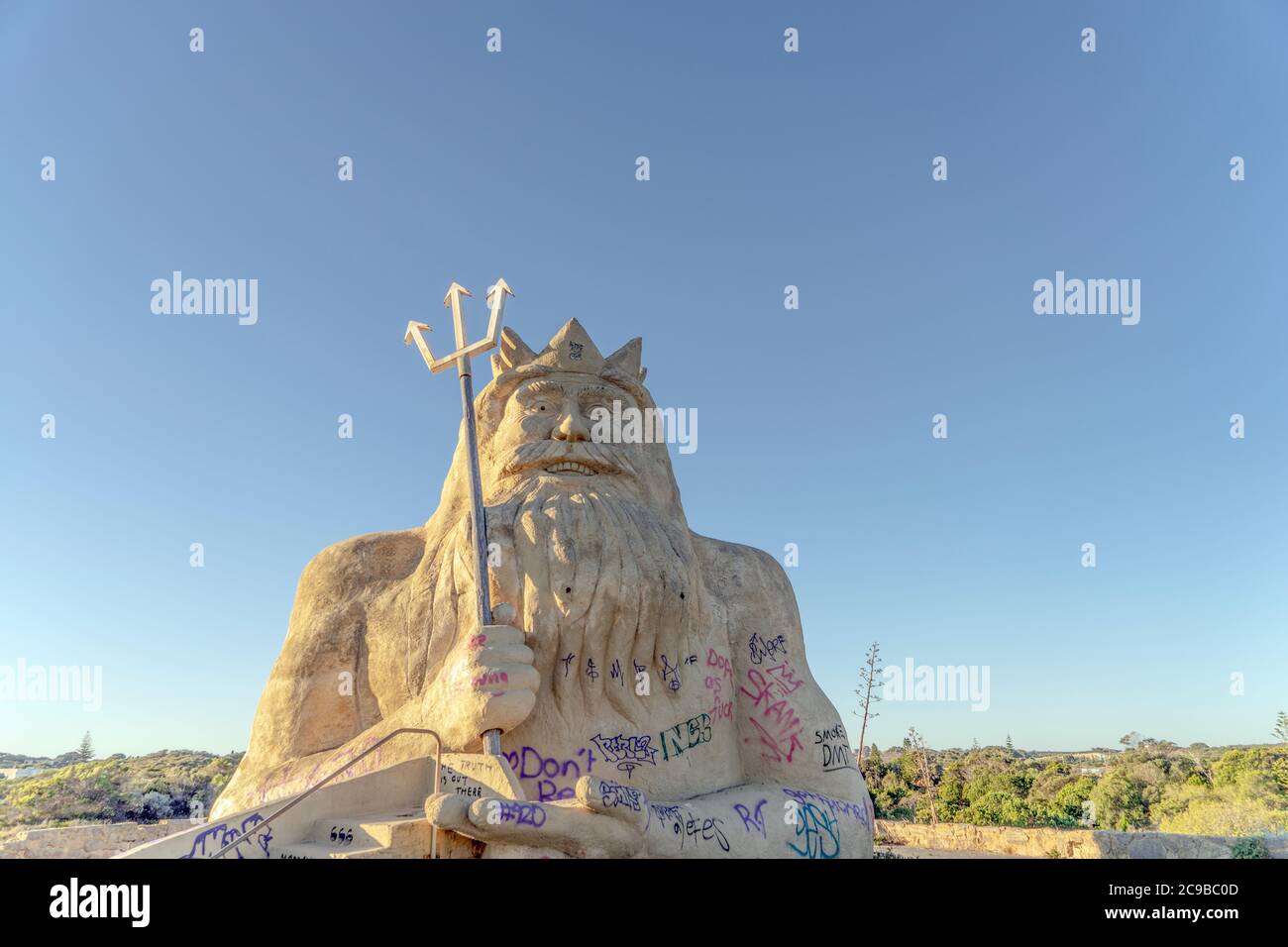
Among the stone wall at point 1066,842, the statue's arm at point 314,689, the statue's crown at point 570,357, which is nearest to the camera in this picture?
the statue's arm at point 314,689

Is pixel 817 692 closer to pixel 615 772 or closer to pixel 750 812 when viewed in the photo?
pixel 750 812

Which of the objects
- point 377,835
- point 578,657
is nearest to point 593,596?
point 578,657

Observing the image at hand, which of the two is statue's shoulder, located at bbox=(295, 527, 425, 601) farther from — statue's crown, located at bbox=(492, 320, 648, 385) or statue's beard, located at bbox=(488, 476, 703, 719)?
statue's crown, located at bbox=(492, 320, 648, 385)

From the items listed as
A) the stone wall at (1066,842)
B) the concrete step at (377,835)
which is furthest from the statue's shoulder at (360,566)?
the stone wall at (1066,842)

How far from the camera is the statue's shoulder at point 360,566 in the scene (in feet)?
20.3

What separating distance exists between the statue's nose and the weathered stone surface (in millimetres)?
16

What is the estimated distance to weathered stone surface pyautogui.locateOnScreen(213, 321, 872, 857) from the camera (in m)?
5.05

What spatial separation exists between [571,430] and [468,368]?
0.86 meters

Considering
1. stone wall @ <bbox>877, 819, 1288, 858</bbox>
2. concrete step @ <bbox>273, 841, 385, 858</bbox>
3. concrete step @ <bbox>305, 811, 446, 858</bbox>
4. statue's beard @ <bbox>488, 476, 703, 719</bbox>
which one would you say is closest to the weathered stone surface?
statue's beard @ <bbox>488, 476, 703, 719</bbox>

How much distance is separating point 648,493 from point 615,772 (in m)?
2.08

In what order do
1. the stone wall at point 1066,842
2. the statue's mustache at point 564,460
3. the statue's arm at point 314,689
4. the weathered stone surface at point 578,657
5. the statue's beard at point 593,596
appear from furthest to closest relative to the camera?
the stone wall at point 1066,842 < the statue's mustache at point 564,460 < the statue's arm at point 314,689 < the statue's beard at point 593,596 < the weathered stone surface at point 578,657

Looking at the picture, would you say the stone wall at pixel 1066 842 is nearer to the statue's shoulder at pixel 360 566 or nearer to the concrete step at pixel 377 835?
the statue's shoulder at pixel 360 566

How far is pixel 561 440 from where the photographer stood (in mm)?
6219
